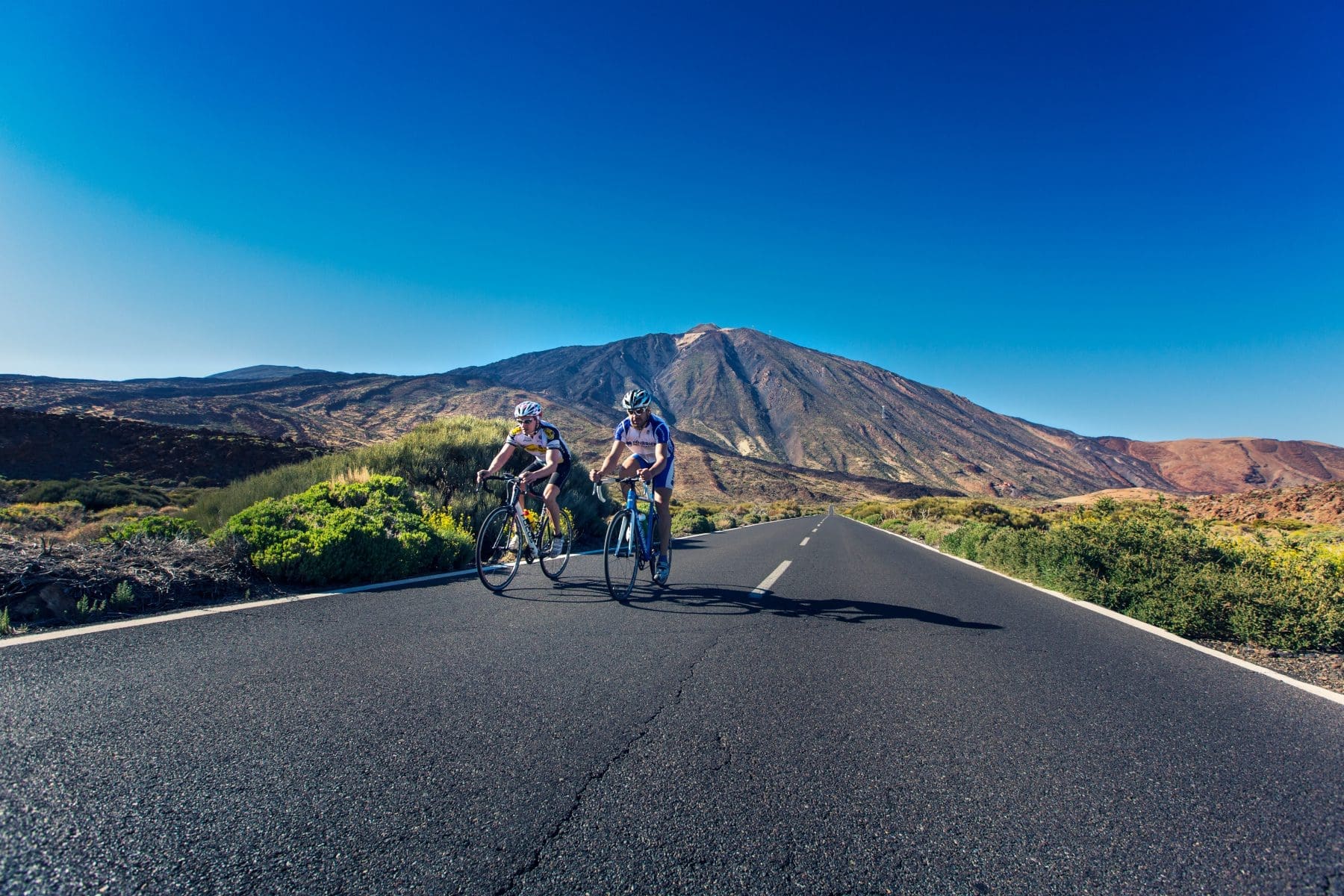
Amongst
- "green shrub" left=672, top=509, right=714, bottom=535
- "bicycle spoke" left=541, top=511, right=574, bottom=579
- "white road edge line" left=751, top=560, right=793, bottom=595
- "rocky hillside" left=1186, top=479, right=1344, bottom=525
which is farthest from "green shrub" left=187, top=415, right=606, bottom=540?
"rocky hillside" left=1186, top=479, right=1344, bottom=525

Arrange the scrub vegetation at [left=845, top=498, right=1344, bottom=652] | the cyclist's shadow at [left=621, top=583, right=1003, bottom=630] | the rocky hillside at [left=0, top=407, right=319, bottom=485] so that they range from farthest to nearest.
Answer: the rocky hillside at [left=0, top=407, right=319, bottom=485]
the cyclist's shadow at [left=621, top=583, right=1003, bottom=630]
the scrub vegetation at [left=845, top=498, right=1344, bottom=652]

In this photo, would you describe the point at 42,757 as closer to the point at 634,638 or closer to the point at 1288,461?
the point at 634,638

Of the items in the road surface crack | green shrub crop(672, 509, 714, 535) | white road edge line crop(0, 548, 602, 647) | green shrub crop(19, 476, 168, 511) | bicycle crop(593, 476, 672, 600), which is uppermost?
bicycle crop(593, 476, 672, 600)

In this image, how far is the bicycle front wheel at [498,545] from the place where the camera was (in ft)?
19.9

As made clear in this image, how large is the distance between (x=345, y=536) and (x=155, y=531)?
1600 mm

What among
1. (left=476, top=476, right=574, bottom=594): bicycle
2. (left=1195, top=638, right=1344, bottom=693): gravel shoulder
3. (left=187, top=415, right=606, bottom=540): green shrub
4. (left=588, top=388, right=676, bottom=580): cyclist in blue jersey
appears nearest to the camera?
(left=1195, top=638, right=1344, bottom=693): gravel shoulder

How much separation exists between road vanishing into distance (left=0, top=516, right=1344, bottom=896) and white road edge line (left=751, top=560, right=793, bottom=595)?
207cm

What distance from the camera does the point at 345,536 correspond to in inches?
240

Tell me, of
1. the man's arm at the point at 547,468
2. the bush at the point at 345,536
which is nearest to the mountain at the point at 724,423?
the bush at the point at 345,536

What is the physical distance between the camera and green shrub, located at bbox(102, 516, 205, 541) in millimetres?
5168

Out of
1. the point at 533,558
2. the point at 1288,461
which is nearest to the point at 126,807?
the point at 533,558

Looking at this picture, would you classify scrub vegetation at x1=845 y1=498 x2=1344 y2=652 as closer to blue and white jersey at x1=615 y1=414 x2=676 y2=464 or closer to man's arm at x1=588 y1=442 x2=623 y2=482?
blue and white jersey at x1=615 y1=414 x2=676 y2=464

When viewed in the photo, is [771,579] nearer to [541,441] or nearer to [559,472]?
[559,472]

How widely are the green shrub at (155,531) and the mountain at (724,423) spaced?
62.5 feet
